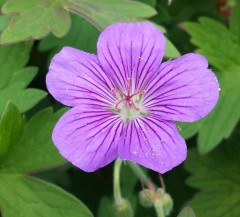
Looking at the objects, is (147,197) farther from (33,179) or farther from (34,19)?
(34,19)

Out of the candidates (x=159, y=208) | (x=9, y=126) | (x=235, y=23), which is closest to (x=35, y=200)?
(x=9, y=126)

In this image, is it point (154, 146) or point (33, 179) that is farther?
point (33, 179)

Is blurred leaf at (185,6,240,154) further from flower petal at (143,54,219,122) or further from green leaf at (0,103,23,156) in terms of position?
green leaf at (0,103,23,156)

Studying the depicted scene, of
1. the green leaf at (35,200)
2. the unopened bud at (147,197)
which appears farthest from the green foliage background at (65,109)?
the unopened bud at (147,197)

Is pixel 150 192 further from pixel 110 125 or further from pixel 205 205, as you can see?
pixel 205 205

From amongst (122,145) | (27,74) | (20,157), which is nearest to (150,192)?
(122,145)

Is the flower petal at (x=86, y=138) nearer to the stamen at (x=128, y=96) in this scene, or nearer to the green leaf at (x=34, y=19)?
the stamen at (x=128, y=96)

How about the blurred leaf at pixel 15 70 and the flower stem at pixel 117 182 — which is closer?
the flower stem at pixel 117 182
